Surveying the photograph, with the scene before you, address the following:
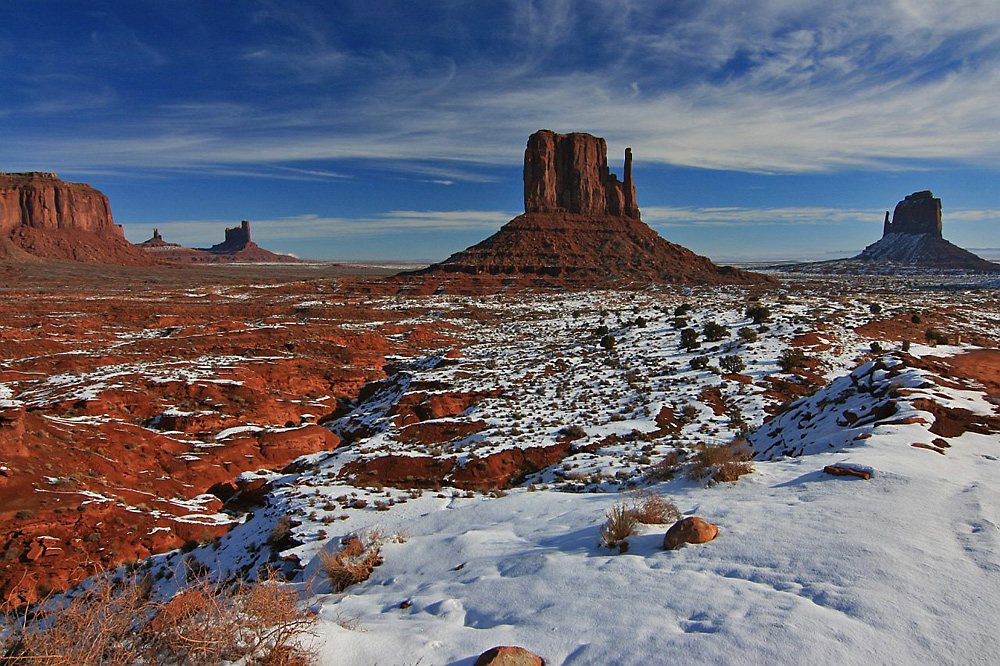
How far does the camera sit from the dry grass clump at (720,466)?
6.58 meters

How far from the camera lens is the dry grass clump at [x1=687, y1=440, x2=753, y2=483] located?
6582mm

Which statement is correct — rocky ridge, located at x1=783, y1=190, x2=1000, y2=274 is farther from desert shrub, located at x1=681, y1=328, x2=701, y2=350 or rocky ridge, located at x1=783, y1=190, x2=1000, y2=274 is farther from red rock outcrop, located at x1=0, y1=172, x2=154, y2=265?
red rock outcrop, located at x1=0, y1=172, x2=154, y2=265

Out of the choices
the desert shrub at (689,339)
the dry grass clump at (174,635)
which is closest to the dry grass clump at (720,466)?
the dry grass clump at (174,635)

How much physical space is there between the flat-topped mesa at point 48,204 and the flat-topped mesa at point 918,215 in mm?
240918

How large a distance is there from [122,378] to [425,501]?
14533mm

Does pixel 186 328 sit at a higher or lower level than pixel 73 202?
lower

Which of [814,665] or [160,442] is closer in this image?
[814,665]

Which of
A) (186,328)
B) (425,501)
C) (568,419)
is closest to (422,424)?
(568,419)

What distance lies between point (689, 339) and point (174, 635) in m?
20.7

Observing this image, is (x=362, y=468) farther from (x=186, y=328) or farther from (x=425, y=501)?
(x=186, y=328)

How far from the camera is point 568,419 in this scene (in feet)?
45.0

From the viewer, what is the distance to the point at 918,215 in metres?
157

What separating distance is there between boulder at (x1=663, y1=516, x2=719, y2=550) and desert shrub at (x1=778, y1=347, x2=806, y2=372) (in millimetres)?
13582

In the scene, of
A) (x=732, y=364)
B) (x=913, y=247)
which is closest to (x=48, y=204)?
(x=732, y=364)
